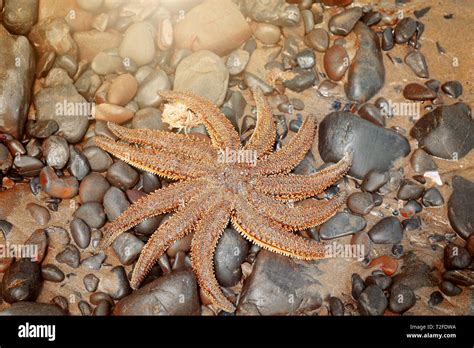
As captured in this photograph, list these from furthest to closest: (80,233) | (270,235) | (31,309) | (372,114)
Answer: (372,114)
(80,233)
(270,235)
(31,309)

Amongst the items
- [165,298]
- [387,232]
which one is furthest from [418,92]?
[165,298]

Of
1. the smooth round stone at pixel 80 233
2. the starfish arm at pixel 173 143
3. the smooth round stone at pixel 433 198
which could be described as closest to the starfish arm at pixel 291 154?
the starfish arm at pixel 173 143

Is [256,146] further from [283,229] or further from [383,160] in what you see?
[383,160]

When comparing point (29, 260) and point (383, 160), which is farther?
point (383, 160)

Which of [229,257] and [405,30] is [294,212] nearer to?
[229,257]
